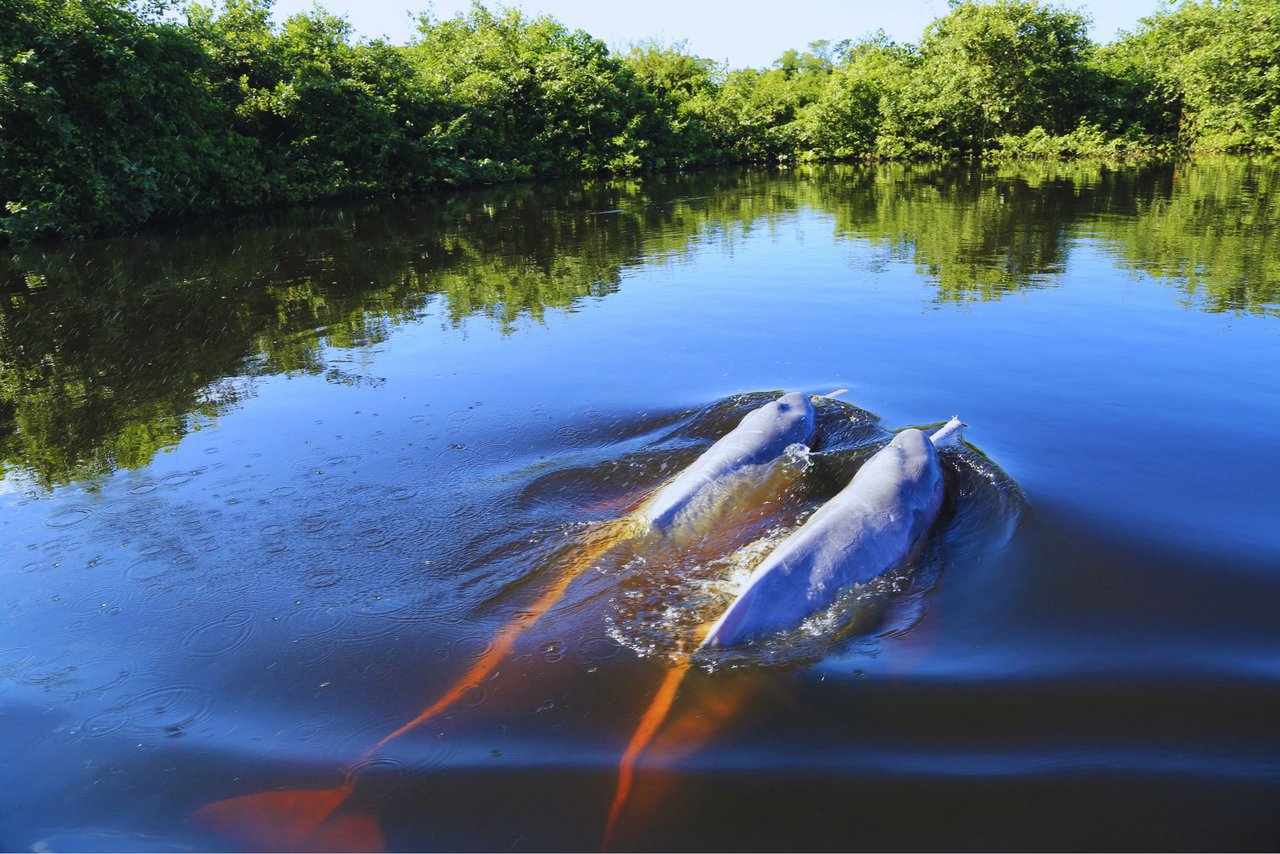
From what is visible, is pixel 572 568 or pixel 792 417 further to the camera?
pixel 792 417

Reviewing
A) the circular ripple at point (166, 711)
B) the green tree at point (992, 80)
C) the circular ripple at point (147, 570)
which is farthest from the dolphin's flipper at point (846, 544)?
the green tree at point (992, 80)

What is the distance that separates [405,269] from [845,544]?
53.6 feet

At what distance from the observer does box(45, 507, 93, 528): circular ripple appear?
266 inches

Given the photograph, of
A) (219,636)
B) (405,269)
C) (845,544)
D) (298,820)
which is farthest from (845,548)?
(405,269)

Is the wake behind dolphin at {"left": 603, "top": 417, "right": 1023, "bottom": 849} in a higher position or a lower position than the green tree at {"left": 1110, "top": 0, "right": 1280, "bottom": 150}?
lower

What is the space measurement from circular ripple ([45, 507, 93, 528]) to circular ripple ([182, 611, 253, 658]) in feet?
7.96

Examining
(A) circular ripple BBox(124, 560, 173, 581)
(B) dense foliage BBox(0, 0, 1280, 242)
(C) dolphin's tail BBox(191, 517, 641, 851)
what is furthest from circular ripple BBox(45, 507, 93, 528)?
(B) dense foliage BBox(0, 0, 1280, 242)

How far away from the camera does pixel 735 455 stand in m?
7.20

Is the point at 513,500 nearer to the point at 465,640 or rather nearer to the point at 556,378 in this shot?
the point at 465,640

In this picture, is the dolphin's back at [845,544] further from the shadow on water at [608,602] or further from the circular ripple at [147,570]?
the circular ripple at [147,570]

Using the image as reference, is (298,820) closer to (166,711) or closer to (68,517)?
(166,711)

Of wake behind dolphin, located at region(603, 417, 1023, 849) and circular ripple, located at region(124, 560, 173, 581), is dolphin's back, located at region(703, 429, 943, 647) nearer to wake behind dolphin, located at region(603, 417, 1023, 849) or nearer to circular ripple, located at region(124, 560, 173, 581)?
wake behind dolphin, located at region(603, 417, 1023, 849)

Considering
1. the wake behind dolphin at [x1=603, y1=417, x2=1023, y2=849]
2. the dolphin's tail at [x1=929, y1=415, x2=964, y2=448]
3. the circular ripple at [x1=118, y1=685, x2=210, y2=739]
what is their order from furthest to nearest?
the dolphin's tail at [x1=929, y1=415, x2=964, y2=448] → the wake behind dolphin at [x1=603, y1=417, x2=1023, y2=849] → the circular ripple at [x1=118, y1=685, x2=210, y2=739]

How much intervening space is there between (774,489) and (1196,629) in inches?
127
